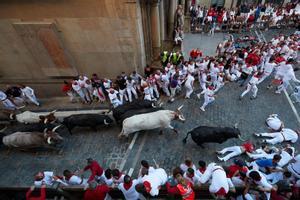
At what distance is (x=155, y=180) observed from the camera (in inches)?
218

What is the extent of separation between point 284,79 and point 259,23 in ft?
37.7

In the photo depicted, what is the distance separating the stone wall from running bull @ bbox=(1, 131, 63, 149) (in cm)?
577

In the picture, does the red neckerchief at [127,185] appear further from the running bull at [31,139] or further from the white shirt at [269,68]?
the white shirt at [269,68]

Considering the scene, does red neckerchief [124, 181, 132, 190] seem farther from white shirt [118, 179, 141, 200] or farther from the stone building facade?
the stone building facade

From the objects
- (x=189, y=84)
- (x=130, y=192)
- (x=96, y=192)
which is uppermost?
(x=96, y=192)

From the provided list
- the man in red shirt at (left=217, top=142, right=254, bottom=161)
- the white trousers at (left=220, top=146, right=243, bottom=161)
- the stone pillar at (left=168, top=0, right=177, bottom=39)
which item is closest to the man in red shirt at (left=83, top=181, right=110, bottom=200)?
the man in red shirt at (left=217, top=142, right=254, bottom=161)

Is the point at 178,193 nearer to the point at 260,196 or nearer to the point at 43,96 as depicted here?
the point at 260,196

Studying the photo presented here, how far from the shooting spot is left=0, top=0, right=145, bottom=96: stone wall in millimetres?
10289

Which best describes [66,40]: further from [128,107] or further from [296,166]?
[296,166]

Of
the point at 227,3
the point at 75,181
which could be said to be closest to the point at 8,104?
the point at 75,181

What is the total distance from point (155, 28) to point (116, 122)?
7.14 m

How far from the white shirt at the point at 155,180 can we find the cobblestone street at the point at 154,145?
1.64m

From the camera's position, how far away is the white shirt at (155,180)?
538 cm

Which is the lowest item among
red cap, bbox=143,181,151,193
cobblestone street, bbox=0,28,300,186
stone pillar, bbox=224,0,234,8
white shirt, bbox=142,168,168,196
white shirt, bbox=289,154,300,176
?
cobblestone street, bbox=0,28,300,186
